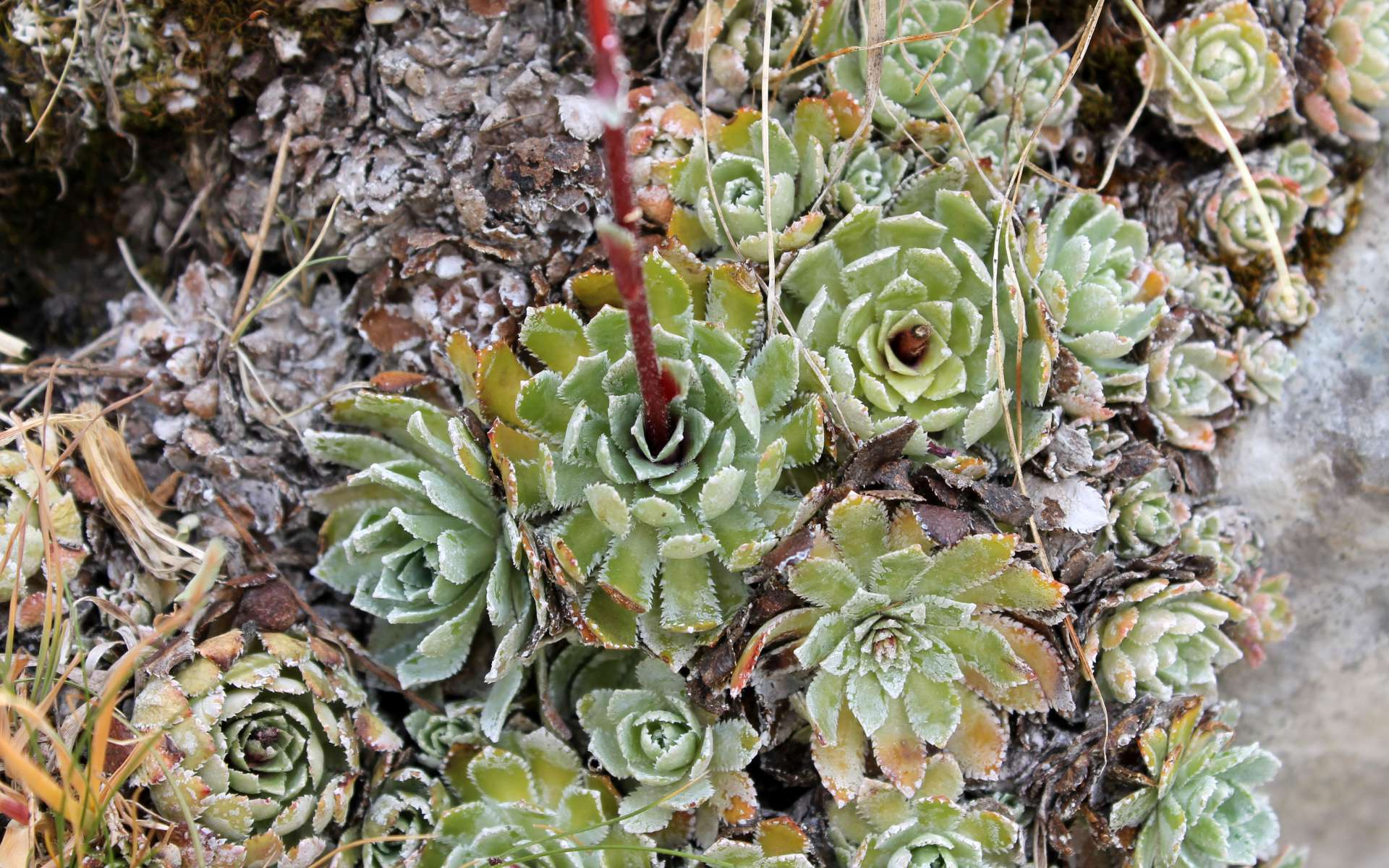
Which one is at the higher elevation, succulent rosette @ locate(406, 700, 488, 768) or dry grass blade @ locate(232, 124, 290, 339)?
dry grass blade @ locate(232, 124, 290, 339)

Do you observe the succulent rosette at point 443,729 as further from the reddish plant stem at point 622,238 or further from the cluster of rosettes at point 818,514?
the reddish plant stem at point 622,238

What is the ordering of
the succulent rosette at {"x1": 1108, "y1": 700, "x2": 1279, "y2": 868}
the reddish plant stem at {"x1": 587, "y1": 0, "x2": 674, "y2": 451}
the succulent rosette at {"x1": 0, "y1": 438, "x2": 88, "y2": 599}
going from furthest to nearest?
the succulent rosette at {"x1": 1108, "y1": 700, "x2": 1279, "y2": 868} < the succulent rosette at {"x1": 0, "y1": 438, "x2": 88, "y2": 599} < the reddish plant stem at {"x1": 587, "y1": 0, "x2": 674, "y2": 451}

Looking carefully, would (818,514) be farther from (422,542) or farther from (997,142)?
(997,142)

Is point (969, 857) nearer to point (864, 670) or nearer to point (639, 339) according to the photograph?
point (864, 670)

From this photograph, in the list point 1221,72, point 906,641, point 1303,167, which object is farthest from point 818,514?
point 1303,167

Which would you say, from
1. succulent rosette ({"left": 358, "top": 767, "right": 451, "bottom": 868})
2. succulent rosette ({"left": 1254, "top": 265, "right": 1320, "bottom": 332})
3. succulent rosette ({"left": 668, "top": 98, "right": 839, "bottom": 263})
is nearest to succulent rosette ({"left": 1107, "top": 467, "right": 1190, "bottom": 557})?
succulent rosette ({"left": 1254, "top": 265, "right": 1320, "bottom": 332})

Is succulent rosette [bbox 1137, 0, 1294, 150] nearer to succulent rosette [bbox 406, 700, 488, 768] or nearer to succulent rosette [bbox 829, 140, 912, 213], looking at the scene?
succulent rosette [bbox 829, 140, 912, 213]

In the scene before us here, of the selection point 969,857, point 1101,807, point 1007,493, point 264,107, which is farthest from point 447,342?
point 1101,807
